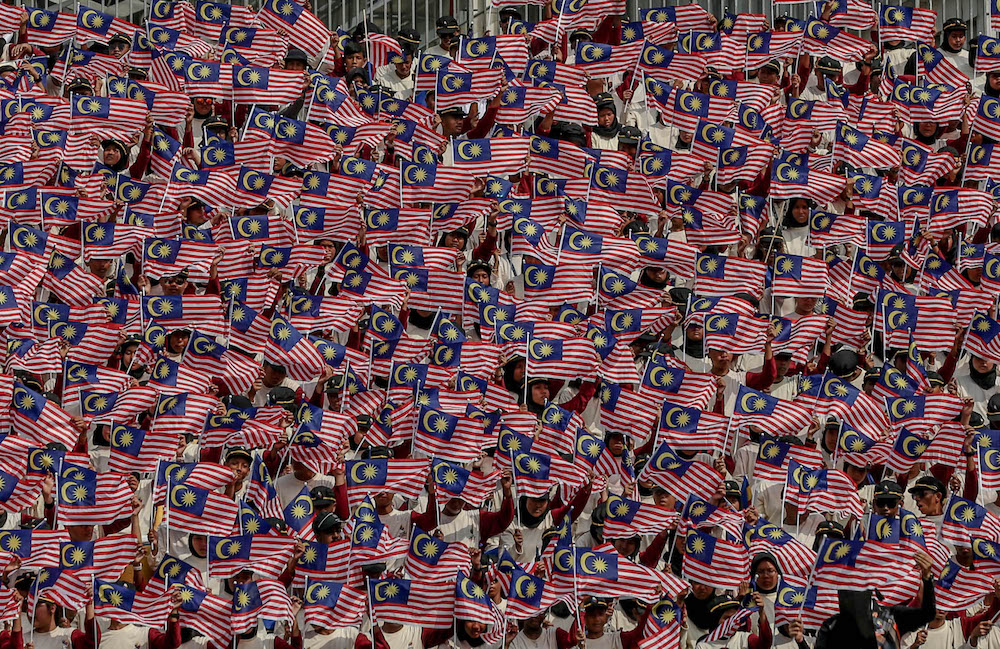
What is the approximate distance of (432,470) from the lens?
20297 mm

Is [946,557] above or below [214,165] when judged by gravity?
below

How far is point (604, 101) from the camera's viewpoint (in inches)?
949

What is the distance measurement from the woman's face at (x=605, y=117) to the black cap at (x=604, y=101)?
0.14 feet

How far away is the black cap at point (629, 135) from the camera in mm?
23781

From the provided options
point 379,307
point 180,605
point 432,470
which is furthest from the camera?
point 379,307

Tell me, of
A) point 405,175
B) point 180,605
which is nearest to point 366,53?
point 405,175

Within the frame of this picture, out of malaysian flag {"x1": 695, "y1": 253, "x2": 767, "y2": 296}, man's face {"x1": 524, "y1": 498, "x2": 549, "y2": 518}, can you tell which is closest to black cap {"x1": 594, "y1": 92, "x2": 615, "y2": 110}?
malaysian flag {"x1": 695, "y1": 253, "x2": 767, "y2": 296}

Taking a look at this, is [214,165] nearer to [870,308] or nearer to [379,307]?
[379,307]

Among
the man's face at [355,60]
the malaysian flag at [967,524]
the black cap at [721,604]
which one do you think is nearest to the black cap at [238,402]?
the black cap at [721,604]

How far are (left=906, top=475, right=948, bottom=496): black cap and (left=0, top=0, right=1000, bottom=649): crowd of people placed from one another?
1.4 inches

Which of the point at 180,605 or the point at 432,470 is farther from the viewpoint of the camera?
the point at 432,470

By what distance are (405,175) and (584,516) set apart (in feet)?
13.6

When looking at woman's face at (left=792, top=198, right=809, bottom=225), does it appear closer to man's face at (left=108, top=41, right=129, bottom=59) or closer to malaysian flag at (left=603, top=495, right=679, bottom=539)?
malaysian flag at (left=603, top=495, right=679, bottom=539)

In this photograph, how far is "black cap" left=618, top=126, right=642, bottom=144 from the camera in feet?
78.0
